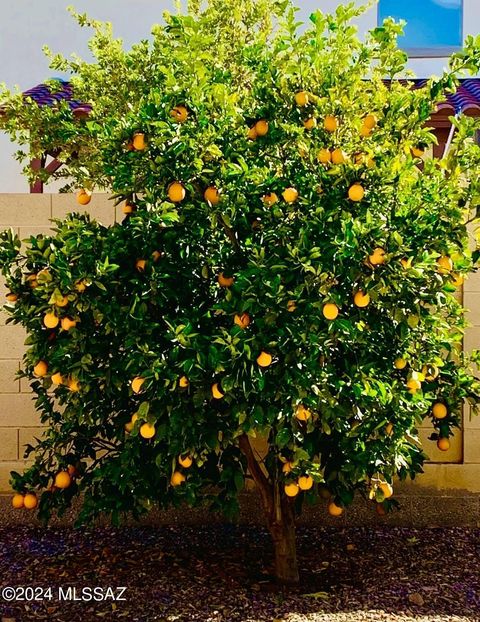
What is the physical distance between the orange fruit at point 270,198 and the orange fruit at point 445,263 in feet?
2.12

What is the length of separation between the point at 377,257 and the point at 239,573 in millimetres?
1784

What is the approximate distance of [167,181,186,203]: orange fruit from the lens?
121 inches

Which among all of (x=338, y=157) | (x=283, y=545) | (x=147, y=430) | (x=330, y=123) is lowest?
(x=283, y=545)

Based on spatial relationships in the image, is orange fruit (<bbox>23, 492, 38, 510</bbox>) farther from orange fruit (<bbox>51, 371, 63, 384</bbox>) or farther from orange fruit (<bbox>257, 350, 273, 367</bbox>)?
orange fruit (<bbox>257, 350, 273, 367</bbox>)

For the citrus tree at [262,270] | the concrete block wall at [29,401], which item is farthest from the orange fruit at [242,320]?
the concrete block wall at [29,401]

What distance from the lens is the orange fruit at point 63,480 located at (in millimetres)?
3691

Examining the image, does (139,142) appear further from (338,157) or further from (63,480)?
(63,480)

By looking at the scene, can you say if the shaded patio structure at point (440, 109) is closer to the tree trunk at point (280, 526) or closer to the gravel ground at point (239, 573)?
the gravel ground at point (239, 573)

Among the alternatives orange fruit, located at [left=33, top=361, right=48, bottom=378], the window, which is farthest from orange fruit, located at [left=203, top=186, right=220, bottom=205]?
the window

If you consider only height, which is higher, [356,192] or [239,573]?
[356,192]

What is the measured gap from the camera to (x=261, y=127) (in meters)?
3.22

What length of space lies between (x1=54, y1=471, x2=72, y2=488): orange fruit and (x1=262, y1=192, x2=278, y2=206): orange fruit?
4.80 ft

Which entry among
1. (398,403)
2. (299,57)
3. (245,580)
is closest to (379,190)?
(299,57)

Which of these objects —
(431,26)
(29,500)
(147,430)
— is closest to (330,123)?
(147,430)
